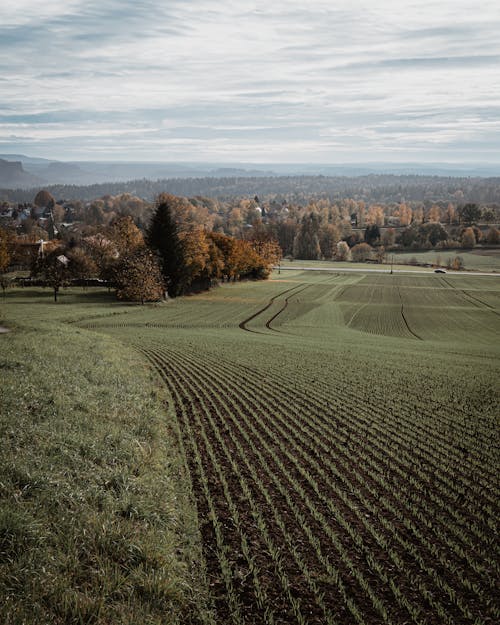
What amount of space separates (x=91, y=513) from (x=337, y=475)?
635cm

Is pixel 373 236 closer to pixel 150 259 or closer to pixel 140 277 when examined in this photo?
pixel 150 259

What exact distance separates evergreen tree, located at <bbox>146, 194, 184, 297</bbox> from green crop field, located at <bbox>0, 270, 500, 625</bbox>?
108 feet

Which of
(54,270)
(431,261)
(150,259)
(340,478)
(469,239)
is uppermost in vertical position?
(469,239)

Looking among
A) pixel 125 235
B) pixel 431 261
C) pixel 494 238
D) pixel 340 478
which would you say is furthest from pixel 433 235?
pixel 340 478

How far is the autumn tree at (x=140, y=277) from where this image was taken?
199 ft

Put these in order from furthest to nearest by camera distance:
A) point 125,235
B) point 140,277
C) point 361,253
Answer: point 361,253, point 125,235, point 140,277

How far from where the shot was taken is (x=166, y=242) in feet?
221

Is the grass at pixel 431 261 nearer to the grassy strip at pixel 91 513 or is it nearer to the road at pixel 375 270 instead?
the road at pixel 375 270

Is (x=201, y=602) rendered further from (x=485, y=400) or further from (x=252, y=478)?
(x=485, y=400)

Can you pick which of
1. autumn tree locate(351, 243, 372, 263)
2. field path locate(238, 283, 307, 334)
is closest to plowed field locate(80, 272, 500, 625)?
field path locate(238, 283, 307, 334)

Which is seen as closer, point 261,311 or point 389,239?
point 261,311

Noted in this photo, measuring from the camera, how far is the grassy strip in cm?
730

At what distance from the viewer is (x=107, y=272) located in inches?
2756

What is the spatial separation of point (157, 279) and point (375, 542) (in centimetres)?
5559
